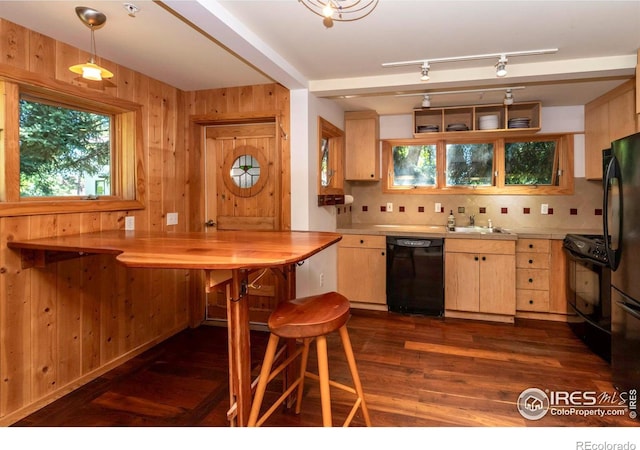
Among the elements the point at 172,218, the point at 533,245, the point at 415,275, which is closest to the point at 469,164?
the point at 533,245

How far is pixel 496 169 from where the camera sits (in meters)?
4.18

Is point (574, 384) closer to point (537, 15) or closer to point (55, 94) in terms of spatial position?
point (537, 15)

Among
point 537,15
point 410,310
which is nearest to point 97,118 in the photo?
point 537,15

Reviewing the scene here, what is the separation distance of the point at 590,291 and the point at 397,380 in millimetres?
1779

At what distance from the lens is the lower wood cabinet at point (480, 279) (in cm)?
361

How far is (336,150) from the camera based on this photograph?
4.13 metres

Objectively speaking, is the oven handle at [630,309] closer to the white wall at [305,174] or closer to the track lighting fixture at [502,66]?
the track lighting fixture at [502,66]

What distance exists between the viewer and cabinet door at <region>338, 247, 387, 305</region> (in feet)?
13.1

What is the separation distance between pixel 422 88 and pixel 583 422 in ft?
8.41

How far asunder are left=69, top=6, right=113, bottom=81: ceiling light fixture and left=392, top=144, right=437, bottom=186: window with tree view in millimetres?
3305

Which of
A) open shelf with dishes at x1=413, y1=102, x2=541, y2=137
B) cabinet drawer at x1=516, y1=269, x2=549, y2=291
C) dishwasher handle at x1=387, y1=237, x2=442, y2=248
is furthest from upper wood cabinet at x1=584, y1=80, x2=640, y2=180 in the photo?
dishwasher handle at x1=387, y1=237, x2=442, y2=248

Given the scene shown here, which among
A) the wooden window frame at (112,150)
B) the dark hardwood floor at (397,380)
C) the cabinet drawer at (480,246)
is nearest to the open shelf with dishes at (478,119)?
the cabinet drawer at (480,246)

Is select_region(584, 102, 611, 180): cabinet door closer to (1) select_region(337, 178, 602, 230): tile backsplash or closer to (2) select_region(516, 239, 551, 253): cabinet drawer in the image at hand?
(1) select_region(337, 178, 602, 230): tile backsplash

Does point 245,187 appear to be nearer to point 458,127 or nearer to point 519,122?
point 458,127
